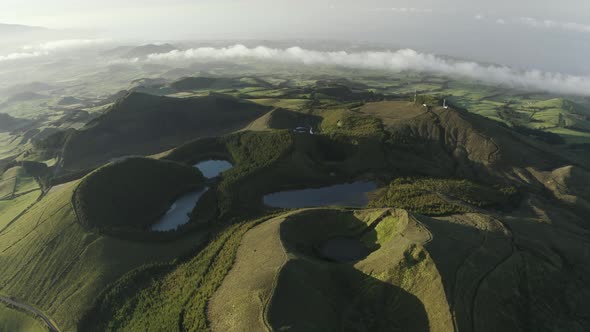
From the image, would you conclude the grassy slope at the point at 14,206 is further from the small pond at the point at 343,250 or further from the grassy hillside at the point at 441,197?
the grassy hillside at the point at 441,197

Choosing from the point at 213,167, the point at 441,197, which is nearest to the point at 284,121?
the point at 213,167

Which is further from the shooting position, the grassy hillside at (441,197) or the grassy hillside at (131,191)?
the grassy hillside at (131,191)

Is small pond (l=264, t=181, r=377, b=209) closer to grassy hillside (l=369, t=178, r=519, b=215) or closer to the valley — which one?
the valley

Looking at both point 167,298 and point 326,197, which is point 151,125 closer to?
point 326,197

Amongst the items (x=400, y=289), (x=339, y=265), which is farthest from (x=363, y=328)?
(x=339, y=265)

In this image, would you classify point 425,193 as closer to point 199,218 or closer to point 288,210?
point 288,210

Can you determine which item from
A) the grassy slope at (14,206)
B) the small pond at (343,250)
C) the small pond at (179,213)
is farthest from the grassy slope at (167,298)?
the grassy slope at (14,206)
